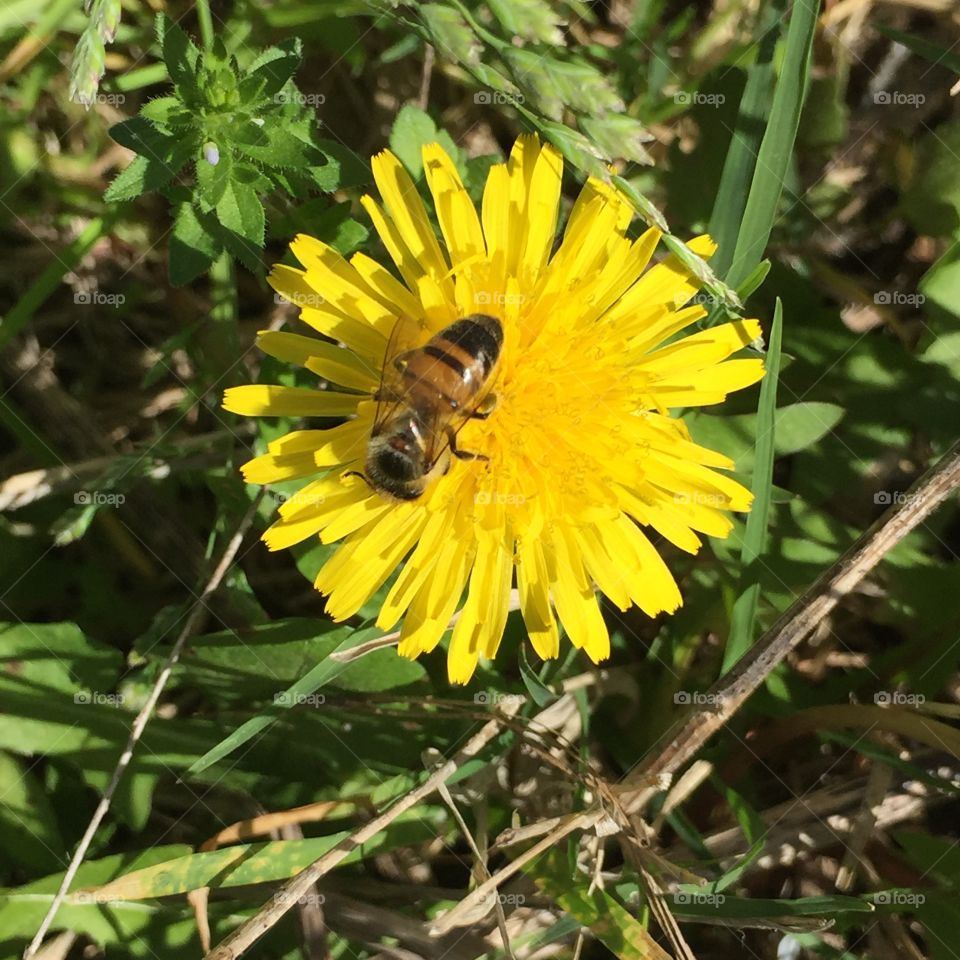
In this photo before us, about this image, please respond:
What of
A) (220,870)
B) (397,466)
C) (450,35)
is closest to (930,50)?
(450,35)

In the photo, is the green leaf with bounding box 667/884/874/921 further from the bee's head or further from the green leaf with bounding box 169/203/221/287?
the green leaf with bounding box 169/203/221/287

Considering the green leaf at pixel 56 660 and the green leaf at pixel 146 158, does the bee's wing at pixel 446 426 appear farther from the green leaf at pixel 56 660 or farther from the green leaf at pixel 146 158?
the green leaf at pixel 56 660

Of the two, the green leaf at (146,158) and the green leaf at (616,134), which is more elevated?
the green leaf at (616,134)

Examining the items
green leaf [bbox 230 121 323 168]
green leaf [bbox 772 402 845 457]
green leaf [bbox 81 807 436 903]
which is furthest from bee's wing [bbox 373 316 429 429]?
green leaf [bbox 81 807 436 903]

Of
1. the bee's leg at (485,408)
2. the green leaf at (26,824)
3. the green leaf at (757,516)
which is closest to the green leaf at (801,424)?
the green leaf at (757,516)

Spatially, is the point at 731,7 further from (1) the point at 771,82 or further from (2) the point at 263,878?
(2) the point at 263,878

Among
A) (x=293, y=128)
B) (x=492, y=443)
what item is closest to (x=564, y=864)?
(x=492, y=443)
